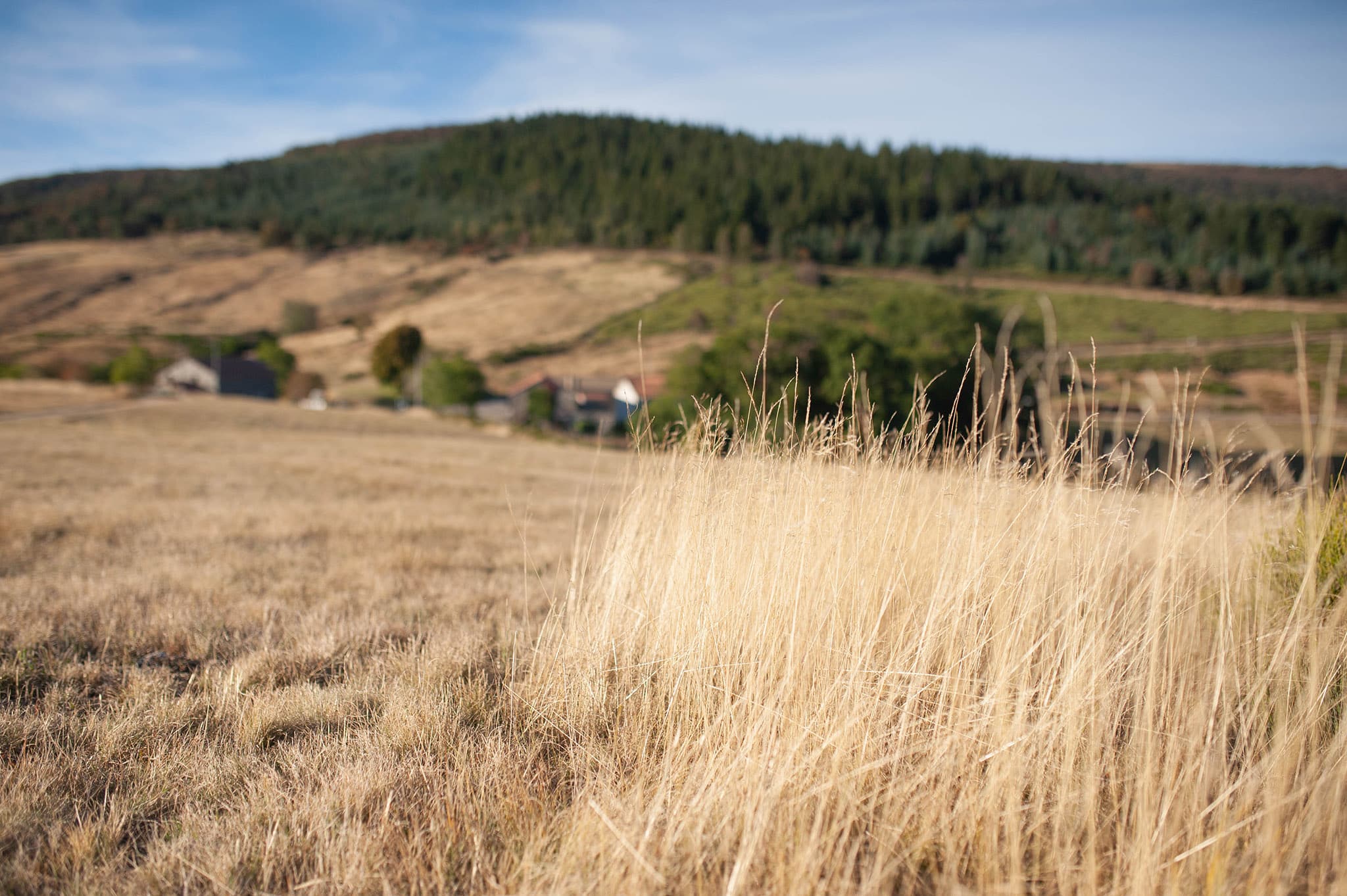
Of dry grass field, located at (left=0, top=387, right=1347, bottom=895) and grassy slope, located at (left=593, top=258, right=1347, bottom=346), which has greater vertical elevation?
grassy slope, located at (left=593, top=258, right=1347, bottom=346)

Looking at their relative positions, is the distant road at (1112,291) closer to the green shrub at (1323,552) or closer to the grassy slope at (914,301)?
the grassy slope at (914,301)

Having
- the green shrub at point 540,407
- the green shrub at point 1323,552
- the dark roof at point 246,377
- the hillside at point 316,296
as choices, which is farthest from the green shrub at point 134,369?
the green shrub at point 1323,552

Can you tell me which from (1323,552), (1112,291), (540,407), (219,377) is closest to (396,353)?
(219,377)

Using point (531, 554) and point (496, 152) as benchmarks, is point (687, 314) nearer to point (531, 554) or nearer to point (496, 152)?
point (531, 554)

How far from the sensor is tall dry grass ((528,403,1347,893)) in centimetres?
204

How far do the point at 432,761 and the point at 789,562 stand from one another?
1591 millimetres

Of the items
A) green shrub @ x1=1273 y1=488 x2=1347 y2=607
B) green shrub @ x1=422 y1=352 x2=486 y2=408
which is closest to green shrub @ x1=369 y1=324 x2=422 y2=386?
green shrub @ x1=422 y1=352 x2=486 y2=408

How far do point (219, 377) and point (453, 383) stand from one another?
1035 inches

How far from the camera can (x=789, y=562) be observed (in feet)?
10.0

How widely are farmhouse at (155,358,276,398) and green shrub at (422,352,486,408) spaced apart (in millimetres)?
21594

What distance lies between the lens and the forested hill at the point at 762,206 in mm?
93750

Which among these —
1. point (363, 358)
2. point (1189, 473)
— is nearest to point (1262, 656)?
point (1189, 473)

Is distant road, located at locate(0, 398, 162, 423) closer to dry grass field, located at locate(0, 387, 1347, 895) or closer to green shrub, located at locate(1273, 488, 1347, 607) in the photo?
dry grass field, located at locate(0, 387, 1347, 895)

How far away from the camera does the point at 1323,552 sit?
11.9 ft
